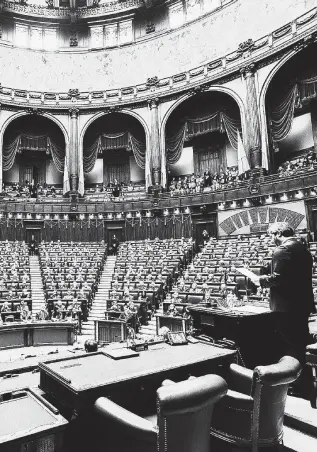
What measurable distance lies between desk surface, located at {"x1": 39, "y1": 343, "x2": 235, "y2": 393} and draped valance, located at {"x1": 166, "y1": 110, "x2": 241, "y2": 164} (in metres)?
17.2

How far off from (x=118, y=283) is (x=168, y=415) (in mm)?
11167

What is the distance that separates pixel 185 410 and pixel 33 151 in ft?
79.1

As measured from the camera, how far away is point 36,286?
13.7 meters

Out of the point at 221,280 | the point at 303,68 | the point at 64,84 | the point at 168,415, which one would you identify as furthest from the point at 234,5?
the point at 168,415

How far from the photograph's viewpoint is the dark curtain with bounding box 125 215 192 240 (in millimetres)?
18516

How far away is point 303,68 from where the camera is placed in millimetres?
16719

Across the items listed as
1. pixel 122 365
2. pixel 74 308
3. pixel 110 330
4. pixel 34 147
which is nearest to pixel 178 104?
pixel 34 147

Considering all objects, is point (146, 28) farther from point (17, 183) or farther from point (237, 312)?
point (237, 312)

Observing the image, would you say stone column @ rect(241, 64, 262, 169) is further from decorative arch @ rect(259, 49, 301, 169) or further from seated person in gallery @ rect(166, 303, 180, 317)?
seated person in gallery @ rect(166, 303, 180, 317)

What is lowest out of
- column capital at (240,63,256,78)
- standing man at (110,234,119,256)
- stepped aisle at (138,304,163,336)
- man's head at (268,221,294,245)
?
stepped aisle at (138,304,163,336)

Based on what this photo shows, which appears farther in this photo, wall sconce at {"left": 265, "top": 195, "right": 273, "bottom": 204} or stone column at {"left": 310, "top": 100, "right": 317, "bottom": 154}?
stone column at {"left": 310, "top": 100, "right": 317, "bottom": 154}

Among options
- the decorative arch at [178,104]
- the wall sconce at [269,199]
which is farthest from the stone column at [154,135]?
the wall sconce at [269,199]

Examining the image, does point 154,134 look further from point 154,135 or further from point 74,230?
point 74,230


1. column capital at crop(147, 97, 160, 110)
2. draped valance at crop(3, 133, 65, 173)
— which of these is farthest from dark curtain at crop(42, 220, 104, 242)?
column capital at crop(147, 97, 160, 110)
